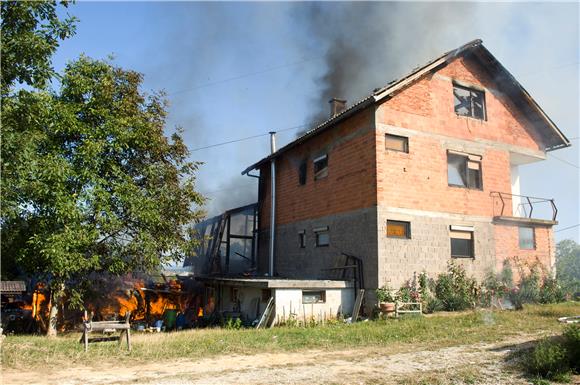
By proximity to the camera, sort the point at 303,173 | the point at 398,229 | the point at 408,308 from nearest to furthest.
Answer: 1. the point at 408,308
2. the point at 398,229
3. the point at 303,173

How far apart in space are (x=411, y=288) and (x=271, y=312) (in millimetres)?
4794

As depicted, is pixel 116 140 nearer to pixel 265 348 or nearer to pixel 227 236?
pixel 265 348

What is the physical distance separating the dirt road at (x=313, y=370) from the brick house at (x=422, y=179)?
6.45 metres

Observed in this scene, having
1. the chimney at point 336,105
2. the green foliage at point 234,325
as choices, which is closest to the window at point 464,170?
the chimney at point 336,105

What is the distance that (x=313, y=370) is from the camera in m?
8.34

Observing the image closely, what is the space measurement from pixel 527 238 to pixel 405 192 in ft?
22.1

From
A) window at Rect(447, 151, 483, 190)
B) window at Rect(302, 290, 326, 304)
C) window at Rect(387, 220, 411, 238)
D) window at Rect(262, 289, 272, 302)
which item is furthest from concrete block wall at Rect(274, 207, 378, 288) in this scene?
window at Rect(447, 151, 483, 190)

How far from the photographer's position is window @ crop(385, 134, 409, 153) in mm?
17234

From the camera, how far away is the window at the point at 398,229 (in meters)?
16.5

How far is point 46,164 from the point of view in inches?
473

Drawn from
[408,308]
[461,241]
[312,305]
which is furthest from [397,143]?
[312,305]

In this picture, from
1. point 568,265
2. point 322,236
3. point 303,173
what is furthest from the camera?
point 568,265

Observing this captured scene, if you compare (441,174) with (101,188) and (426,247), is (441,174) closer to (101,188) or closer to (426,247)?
(426,247)

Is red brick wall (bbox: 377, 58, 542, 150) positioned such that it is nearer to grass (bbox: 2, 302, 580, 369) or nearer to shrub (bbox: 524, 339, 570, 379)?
grass (bbox: 2, 302, 580, 369)
